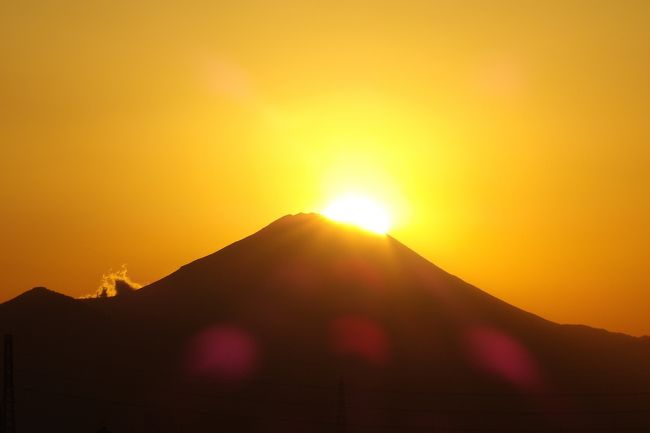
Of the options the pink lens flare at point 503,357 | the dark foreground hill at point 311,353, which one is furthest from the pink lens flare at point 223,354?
the pink lens flare at point 503,357

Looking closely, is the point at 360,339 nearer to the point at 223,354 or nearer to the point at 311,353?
the point at 311,353

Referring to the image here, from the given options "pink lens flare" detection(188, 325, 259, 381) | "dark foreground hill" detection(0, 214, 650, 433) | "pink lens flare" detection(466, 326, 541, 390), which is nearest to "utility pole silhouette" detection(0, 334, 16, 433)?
"dark foreground hill" detection(0, 214, 650, 433)

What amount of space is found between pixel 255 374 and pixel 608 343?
256 feet

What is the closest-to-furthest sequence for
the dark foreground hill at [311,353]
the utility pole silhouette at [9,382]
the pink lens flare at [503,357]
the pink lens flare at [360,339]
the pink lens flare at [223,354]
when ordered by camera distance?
the utility pole silhouette at [9,382]
the dark foreground hill at [311,353]
the pink lens flare at [223,354]
the pink lens flare at [360,339]
the pink lens flare at [503,357]

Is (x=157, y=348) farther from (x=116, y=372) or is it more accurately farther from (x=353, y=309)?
(x=353, y=309)

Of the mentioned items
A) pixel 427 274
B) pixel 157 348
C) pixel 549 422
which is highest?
pixel 427 274

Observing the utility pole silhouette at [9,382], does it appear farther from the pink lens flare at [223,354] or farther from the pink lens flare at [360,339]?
the pink lens flare at [360,339]

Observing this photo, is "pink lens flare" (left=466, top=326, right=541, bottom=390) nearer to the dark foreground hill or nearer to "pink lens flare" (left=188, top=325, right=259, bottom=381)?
the dark foreground hill

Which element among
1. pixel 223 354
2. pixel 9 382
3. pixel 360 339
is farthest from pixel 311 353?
pixel 9 382

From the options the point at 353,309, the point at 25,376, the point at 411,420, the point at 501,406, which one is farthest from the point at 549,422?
the point at 25,376

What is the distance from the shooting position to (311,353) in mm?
150875

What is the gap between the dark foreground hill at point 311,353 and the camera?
131 meters

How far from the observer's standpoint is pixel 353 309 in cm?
16512

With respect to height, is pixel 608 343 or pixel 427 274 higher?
pixel 427 274
